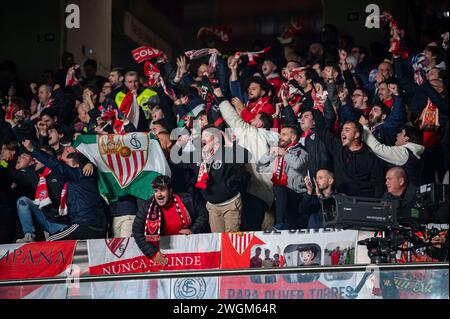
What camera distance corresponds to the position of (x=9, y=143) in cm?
1112

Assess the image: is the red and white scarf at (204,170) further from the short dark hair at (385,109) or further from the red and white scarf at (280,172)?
the short dark hair at (385,109)

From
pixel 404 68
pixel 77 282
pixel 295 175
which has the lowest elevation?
pixel 77 282

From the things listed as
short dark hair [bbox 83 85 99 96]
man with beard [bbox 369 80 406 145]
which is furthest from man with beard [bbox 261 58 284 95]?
short dark hair [bbox 83 85 99 96]

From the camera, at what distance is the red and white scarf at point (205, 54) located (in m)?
10.8

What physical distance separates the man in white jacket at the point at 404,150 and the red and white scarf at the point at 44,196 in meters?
3.20

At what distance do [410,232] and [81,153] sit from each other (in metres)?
3.70

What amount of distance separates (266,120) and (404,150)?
1393mm

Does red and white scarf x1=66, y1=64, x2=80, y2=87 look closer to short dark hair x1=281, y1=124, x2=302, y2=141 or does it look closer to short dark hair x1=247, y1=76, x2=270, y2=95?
short dark hair x1=247, y1=76, x2=270, y2=95

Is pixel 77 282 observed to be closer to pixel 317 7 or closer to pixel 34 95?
pixel 34 95

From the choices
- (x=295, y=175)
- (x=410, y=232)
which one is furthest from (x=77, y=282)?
(x=410, y=232)

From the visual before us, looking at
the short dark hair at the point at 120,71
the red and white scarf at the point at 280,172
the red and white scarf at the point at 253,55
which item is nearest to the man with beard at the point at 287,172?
the red and white scarf at the point at 280,172

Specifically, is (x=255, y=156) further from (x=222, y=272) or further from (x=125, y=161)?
(x=125, y=161)

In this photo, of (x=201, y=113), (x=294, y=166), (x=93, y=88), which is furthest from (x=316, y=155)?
(x=93, y=88)

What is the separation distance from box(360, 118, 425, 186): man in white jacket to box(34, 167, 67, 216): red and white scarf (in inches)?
126
